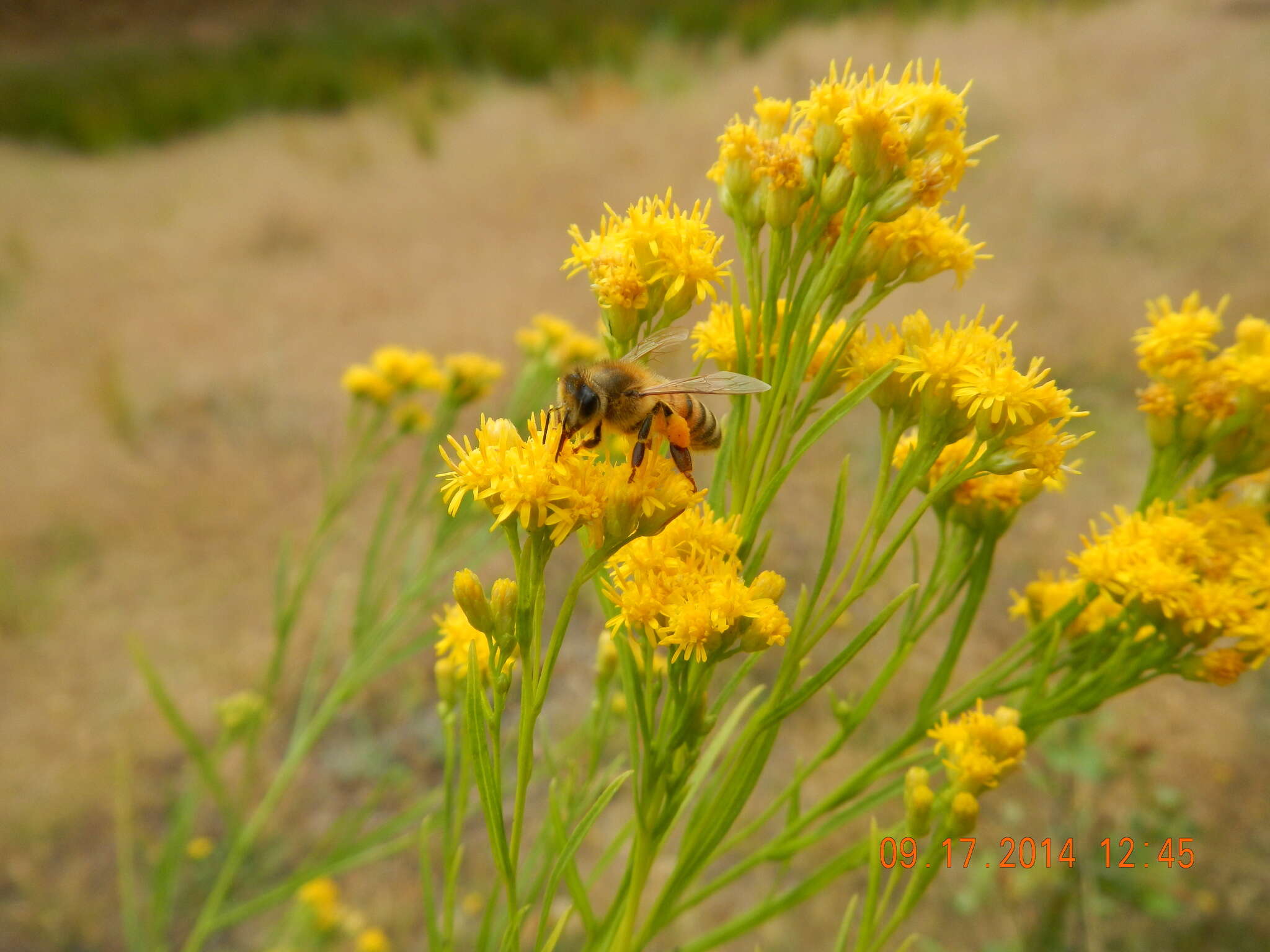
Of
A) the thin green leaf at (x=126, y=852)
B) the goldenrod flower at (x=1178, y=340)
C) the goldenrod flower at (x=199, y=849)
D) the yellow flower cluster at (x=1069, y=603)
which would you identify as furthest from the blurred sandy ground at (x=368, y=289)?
the goldenrod flower at (x=1178, y=340)

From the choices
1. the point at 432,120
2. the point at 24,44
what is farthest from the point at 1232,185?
the point at 24,44

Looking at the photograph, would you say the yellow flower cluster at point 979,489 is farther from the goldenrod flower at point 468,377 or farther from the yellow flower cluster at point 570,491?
the goldenrod flower at point 468,377

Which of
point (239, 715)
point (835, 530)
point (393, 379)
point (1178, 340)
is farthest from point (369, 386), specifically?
point (1178, 340)

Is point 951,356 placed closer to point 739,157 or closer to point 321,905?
point 739,157

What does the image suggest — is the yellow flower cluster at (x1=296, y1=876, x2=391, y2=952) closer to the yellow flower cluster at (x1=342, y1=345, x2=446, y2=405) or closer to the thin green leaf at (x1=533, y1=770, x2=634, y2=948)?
the yellow flower cluster at (x1=342, y1=345, x2=446, y2=405)

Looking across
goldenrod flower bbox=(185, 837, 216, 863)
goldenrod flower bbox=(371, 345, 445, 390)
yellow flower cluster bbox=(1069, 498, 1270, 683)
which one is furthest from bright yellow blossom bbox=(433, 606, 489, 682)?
goldenrod flower bbox=(185, 837, 216, 863)

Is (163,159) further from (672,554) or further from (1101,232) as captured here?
(672,554)
